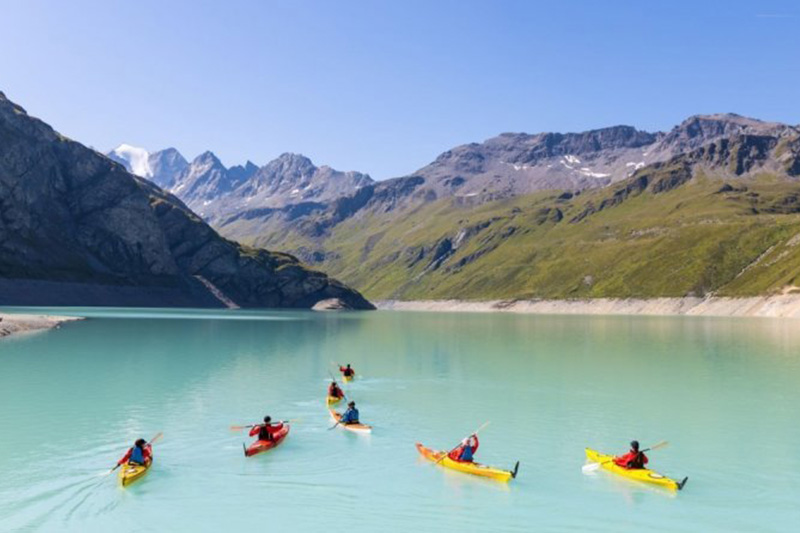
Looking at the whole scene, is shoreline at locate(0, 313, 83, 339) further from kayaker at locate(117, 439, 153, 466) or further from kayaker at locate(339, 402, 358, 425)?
kayaker at locate(117, 439, 153, 466)

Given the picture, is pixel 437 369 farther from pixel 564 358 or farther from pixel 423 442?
pixel 423 442

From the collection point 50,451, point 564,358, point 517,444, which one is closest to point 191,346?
point 564,358

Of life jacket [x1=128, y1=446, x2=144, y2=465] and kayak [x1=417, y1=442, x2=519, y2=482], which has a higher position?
life jacket [x1=128, y1=446, x2=144, y2=465]

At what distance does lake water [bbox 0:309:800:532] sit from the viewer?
27375 millimetres

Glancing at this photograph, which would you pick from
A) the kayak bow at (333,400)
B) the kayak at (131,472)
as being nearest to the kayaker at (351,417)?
the kayak bow at (333,400)

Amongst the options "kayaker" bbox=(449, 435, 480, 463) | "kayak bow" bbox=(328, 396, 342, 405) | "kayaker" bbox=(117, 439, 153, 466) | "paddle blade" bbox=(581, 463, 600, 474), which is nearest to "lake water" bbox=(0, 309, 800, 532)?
"paddle blade" bbox=(581, 463, 600, 474)

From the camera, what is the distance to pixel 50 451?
35594mm

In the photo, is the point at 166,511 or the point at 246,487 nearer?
the point at 166,511

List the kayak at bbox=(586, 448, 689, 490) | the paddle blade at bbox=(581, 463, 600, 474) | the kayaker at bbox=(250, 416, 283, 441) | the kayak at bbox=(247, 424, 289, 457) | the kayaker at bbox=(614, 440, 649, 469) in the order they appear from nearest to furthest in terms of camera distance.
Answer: the kayak at bbox=(586, 448, 689, 490) < the kayaker at bbox=(614, 440, 649, 469) < the paddle blade at bbox=(581, 463, 600, 474) < the kayak at bbox=(247, 424, 289, 457) < the kayaker at bbox=(250, 416, 283, 441)

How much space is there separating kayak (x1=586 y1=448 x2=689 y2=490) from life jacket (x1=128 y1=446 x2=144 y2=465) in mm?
23851

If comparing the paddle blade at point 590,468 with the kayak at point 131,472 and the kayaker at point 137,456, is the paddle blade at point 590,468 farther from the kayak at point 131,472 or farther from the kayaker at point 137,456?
the kayaker at point 137,456

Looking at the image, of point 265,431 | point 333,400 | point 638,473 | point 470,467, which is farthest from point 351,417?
point 638,473

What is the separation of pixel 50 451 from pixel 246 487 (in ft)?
43.4

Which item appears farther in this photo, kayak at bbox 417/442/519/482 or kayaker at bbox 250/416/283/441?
kayaker at bbox 250/416/283/441
